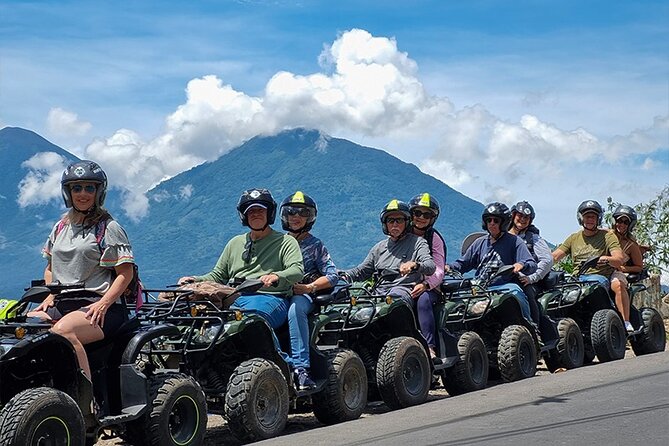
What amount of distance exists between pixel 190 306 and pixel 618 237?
9.07m

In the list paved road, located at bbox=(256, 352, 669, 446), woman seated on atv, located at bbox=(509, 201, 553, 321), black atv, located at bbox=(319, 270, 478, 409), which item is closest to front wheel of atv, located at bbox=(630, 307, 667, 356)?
woman seated on atv, located at bbox=(509, 201, 553, 321)

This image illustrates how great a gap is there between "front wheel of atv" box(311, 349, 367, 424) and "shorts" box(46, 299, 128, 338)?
278 centimetres

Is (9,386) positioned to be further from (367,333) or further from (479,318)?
(479,318)

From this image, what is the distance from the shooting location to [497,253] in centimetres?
1441

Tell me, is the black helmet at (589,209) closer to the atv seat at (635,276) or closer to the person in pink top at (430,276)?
the atv seat at (635,276)

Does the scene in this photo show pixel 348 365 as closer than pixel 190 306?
No

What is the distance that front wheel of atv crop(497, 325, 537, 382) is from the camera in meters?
13.2

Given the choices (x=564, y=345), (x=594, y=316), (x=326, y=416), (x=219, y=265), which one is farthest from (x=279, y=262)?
(x=594, y=316)

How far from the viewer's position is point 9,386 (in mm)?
7680

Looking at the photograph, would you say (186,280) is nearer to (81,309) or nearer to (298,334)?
(298,334)

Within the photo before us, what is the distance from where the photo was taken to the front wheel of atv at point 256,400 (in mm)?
9132

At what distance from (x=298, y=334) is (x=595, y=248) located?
7671 millimetres

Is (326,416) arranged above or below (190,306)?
below

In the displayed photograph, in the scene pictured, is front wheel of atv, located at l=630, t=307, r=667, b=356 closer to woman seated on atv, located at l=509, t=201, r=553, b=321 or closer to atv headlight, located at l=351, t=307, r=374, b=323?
woman seated on atv, located at l=509, t=201, r=553, b=321
